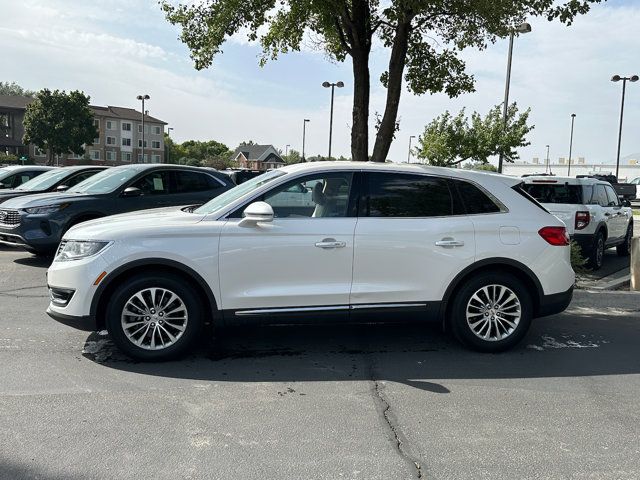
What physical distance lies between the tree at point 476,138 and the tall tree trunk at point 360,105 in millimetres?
9025

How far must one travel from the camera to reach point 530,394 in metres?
4.45

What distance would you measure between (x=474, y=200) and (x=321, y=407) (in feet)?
8.26

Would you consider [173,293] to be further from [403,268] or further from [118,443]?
[403,268]

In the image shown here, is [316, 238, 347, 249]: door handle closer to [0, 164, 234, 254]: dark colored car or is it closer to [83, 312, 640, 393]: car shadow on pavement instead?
[83, 312, 640, 393]: car shadow on pavement

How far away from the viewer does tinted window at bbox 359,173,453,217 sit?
520 cm

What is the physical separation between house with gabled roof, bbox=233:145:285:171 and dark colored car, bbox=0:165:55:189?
90990mm

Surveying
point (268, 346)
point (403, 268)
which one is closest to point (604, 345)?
point (403, 268)

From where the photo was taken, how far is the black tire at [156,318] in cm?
479

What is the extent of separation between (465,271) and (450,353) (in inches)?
32.3

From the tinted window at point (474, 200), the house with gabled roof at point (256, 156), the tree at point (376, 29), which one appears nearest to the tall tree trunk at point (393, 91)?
the tree at point (376, 29)

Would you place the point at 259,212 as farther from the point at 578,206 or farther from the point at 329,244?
the point at 578,206

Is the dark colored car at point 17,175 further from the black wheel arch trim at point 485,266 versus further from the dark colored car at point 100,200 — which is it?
the black wheel arch trim at point 485,266

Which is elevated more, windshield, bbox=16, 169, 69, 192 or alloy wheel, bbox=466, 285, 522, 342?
windshield, bbox=16, 169, 69, 192

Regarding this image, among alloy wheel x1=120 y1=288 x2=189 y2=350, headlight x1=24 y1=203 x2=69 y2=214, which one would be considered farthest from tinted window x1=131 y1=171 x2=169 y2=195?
alloy wheel x1=120 y1=288 x2=189 y2=350
